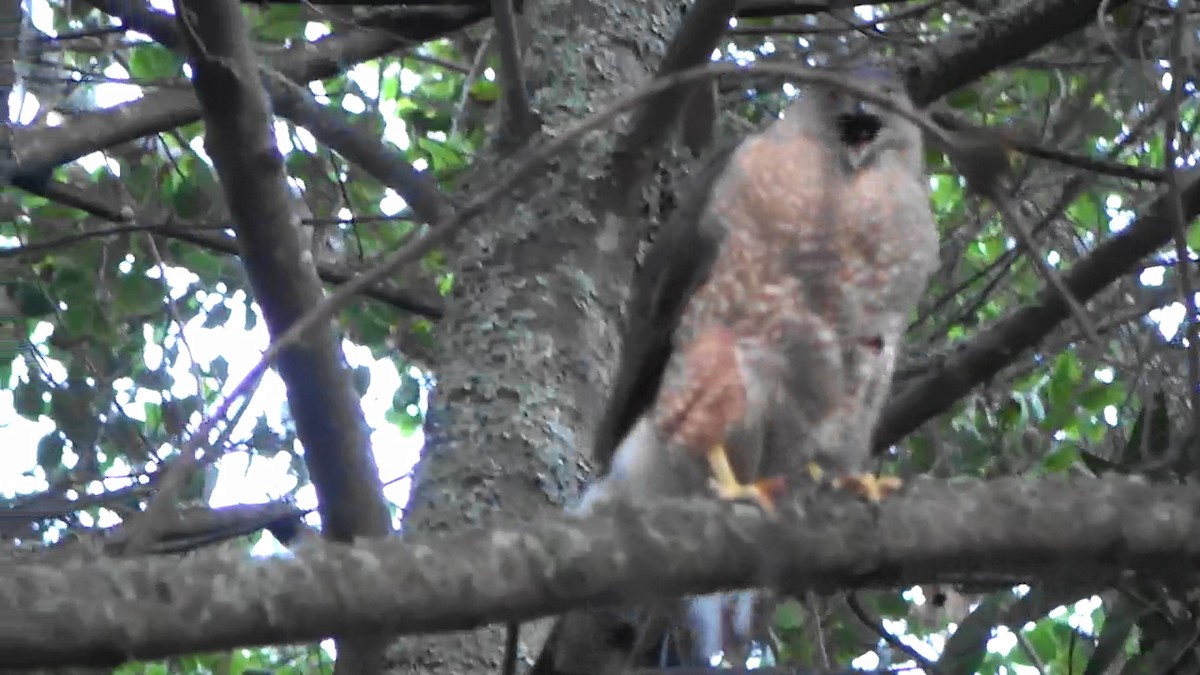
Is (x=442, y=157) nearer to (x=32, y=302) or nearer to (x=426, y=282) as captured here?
(x=426, y=282)

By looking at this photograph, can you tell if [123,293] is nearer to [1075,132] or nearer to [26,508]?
[26,508]

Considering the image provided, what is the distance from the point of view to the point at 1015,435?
386 cm

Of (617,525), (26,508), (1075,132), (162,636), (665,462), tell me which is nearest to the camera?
(162,636)

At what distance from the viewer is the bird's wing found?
2.72m

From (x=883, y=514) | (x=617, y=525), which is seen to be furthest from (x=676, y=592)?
(x=883, y=514)

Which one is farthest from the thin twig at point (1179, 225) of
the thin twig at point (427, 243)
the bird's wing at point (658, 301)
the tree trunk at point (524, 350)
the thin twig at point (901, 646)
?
the tree trunk at point (524, 350)

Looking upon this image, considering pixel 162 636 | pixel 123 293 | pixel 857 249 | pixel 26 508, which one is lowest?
pixel 162 636

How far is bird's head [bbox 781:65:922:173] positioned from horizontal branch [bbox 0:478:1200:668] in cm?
104

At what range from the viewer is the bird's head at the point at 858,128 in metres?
2.69

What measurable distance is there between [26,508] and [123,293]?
52.0 inches

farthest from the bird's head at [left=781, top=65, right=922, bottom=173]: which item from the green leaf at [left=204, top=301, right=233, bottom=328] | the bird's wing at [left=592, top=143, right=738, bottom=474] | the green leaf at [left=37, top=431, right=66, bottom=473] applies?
the green leaf at [left=37, top=431, right=66, bottom=473]

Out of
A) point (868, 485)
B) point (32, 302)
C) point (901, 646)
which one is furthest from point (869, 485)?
point (32, 302)

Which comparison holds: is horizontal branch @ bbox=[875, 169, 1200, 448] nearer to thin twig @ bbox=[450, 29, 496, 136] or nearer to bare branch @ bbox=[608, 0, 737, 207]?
bare branch @ bbox=[608, 0, 737, 207]

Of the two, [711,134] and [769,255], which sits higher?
[711,134]
